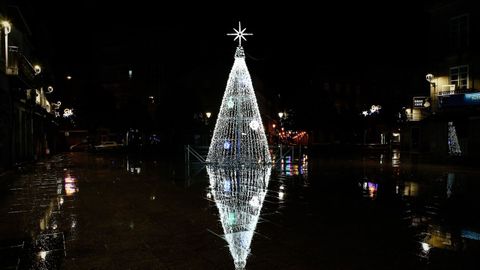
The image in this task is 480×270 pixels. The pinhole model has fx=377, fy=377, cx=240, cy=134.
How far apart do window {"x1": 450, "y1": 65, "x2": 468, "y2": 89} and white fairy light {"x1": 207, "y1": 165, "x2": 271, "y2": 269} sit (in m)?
19.6

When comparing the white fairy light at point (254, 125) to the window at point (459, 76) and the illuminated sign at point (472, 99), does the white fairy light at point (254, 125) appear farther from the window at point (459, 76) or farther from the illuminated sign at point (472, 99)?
the window at point (459, 76)

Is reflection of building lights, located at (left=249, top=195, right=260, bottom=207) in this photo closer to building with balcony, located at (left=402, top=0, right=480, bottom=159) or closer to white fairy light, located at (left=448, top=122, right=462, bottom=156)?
building with balcony, located at (left=402, top=0, right=480, bottom=159)

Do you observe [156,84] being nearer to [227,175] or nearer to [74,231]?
[227,175]

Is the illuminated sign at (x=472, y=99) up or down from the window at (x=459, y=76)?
down

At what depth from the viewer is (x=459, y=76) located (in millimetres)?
28062

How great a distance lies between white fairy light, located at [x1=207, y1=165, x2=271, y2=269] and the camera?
6012 mm

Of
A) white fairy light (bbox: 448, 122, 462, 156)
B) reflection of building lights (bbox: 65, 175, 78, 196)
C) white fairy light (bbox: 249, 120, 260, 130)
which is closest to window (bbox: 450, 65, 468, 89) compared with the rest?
white fairy light (bbox: 448, 122, 462, 156)

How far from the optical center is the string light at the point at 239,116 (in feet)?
60.6

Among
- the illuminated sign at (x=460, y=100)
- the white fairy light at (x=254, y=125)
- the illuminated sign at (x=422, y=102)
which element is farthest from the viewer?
the illuminated sign at (x=422, y=102)

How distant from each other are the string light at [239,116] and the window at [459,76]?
17.4 meters

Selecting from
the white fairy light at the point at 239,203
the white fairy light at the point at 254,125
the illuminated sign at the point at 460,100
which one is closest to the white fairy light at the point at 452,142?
the illuminated sign at the point at 460,100

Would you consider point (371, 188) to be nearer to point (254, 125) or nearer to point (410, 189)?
point (410, 189)

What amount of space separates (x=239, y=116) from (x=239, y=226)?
11.7 meters

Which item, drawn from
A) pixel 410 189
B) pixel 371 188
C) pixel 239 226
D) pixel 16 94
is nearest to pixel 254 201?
pixel 239 226
